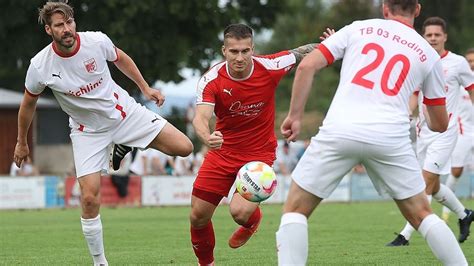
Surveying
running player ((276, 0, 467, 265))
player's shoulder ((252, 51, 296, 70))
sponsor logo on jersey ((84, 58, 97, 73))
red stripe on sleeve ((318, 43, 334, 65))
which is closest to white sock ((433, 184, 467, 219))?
player's shoulder ((252, 51, 296, 70))

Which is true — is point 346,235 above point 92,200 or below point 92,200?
below

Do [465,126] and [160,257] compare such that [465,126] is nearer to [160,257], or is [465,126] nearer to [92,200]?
[160,257]

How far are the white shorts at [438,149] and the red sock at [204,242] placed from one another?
419cm

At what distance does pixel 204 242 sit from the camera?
959 centimetres

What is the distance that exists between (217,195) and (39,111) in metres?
28.8

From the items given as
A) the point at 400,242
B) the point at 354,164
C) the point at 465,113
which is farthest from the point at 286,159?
the point at 354,164

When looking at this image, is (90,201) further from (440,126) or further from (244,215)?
(440,126)

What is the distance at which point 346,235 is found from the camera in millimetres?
14250

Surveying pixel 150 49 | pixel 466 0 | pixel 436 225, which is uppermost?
pixel 436 225

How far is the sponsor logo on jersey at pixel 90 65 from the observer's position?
9.60 meters

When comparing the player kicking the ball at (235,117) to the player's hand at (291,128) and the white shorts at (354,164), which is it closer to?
the player's hand at (291,128)

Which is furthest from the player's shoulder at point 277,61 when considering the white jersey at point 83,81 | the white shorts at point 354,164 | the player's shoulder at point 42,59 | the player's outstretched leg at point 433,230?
the player's outstretched leg at point 433,230

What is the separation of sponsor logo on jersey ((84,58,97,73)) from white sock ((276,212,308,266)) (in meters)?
3.44

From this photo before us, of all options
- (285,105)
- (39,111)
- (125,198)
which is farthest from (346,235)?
(285,105)
